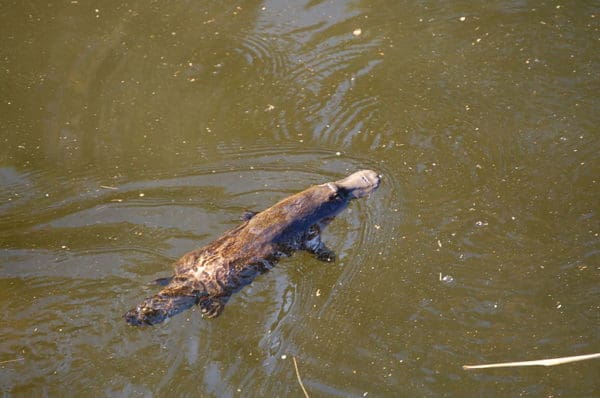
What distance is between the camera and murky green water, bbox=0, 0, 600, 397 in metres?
4.01

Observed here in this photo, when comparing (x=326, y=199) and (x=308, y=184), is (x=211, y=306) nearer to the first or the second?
(x=326, y=199)

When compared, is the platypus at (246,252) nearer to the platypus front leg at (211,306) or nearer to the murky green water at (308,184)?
the platypus front leg at (211,306)

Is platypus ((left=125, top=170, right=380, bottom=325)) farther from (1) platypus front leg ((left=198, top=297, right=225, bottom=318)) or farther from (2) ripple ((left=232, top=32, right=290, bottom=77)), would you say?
(2) ripple ((left=232, top=32, right=290, bottom=77))

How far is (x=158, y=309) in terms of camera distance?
4109mm

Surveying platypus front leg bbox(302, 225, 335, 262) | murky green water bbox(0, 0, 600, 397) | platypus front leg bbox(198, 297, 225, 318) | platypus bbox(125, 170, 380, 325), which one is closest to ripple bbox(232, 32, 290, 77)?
murky green water bbox(0, 0, 600, 397)

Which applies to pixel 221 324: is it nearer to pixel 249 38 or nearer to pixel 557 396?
pixel 557 396

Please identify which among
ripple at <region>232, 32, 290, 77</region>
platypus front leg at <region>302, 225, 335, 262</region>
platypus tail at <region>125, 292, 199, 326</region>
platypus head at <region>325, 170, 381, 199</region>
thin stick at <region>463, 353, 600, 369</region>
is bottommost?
thin stick at <region>463, 353, 600, 369</region>

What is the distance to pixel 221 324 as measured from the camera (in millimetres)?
4125

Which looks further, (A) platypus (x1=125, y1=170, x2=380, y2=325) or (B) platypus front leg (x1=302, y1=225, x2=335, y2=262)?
(B) platypus front leg (x1=302, y1=225, x2=335, y2=262)

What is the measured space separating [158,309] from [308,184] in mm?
1609

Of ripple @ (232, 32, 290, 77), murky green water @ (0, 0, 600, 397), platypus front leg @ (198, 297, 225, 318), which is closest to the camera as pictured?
murky green water @ (0, 0, 600, 397)

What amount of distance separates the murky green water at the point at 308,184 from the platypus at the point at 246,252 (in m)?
0.10

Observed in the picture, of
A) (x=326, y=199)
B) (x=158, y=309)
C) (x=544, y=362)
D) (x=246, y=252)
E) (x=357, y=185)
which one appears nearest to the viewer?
(x=544, y=362)

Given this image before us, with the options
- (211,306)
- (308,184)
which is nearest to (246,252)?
(211,306)
